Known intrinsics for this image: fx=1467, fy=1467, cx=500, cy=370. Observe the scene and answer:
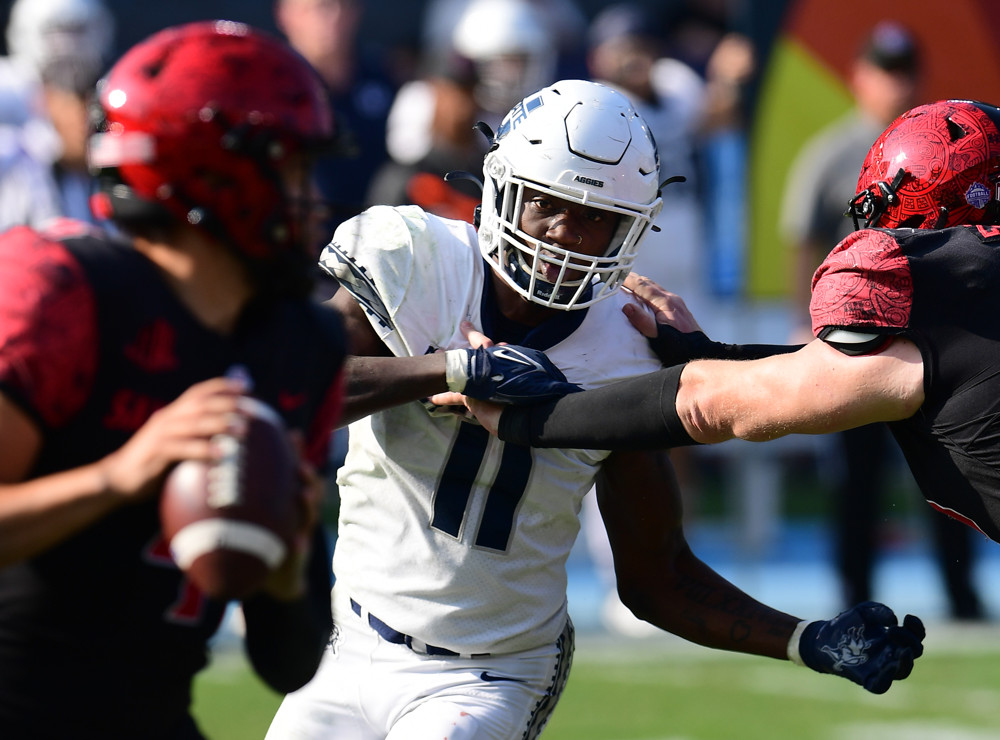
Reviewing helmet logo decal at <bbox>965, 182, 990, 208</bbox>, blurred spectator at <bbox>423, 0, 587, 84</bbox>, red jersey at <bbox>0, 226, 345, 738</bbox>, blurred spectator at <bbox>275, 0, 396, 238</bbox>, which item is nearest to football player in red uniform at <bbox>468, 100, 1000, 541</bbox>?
helmet logo decal at <bbox>965, 182, 990, 208</bbox>

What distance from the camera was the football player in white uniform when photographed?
295 cm

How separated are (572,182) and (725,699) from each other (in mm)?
3158

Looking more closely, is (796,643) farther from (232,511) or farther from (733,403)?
(232,511)

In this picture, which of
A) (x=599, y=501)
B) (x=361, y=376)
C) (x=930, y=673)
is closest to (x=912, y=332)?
(x=599, y=501)

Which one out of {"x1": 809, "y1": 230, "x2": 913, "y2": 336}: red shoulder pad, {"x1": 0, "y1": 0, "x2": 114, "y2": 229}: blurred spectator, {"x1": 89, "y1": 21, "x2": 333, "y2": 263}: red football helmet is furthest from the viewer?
{"x1": 0, "y1": 0, "x2": 114, "y2": 229}: blurred spectator

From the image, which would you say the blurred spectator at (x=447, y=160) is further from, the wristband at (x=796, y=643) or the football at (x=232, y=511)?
the football at (x=232, y=511)

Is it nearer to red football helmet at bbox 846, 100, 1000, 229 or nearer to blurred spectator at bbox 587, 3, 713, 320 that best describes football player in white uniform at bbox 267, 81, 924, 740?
red football helmet at bbox 846, 100, 1000, 229

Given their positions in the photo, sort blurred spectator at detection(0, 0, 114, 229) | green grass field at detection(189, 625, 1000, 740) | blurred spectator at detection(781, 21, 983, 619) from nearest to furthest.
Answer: green grass field at detection(189, 625, 1000, 740), blurred spectator at detection(0, 0, 114, 229), blurred spectator at detection(781, 21, 983, 619)

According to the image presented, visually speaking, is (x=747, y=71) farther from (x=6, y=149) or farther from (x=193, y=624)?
(x=193, y=624)

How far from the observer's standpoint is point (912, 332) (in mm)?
2611

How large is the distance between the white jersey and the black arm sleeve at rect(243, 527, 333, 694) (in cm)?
72

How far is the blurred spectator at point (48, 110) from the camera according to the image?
6.14 m

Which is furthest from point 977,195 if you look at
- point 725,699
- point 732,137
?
point 732,137

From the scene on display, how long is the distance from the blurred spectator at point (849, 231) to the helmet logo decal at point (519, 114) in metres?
3.73
